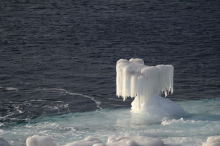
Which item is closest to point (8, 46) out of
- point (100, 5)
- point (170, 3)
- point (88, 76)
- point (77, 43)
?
point (77, 43)

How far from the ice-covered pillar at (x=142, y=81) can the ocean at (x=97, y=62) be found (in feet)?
8.42

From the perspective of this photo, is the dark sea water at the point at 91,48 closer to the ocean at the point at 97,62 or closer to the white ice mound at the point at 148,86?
the ocean at the point at 97,62

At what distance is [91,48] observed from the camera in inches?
3718

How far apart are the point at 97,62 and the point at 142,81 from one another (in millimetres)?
24384

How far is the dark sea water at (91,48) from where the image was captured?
74.4 meters

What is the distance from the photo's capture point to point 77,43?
3839 inches

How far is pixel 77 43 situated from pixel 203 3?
39.0 meters

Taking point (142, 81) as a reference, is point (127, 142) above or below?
below

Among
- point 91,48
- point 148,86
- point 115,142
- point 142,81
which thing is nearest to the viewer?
point 115,142

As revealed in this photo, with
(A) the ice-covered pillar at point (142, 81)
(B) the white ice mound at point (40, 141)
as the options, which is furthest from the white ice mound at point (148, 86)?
(B) the white ice mound at point (40, 141)

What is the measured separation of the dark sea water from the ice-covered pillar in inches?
259

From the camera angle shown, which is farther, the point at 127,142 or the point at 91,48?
the point at 91,48

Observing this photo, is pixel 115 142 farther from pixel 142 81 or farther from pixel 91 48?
pixel 91 48

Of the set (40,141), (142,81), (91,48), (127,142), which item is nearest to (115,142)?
(127,142)
